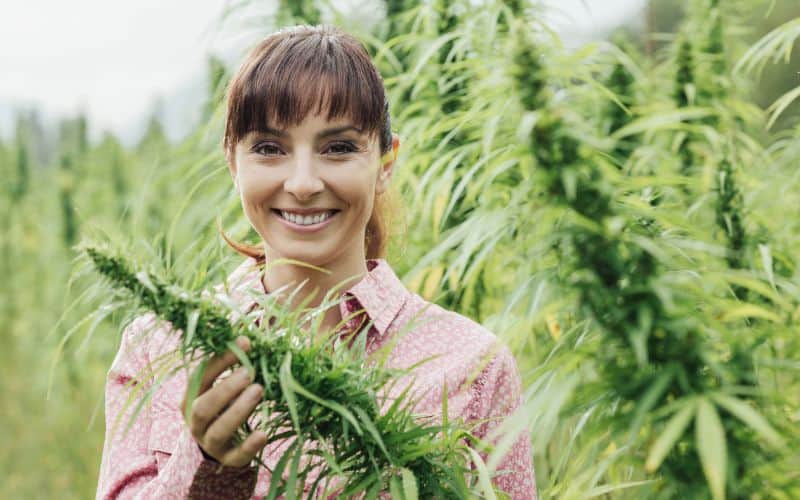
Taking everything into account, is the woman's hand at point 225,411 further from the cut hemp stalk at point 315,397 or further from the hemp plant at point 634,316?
the hemp plant at point 634,316

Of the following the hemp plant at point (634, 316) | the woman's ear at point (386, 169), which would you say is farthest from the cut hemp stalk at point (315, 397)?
the woman's ear at point (386, 169)

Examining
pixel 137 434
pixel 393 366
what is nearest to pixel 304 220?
pixel 393 366

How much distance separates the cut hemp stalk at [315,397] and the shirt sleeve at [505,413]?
0.93 ft

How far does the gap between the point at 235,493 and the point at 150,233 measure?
273 inches

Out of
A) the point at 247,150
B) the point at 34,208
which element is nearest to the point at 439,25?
the point at 247,150

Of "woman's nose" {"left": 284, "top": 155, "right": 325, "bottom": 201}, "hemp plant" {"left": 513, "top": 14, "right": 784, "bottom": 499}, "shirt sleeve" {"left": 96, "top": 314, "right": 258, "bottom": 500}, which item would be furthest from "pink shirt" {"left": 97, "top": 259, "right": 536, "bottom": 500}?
"hemp plant" {"left": 513, "top": 14, "right": 784, "bottom": 499}

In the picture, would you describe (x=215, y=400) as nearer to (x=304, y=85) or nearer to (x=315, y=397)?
(x=315, y=397)

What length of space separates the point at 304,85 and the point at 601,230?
0.63 m

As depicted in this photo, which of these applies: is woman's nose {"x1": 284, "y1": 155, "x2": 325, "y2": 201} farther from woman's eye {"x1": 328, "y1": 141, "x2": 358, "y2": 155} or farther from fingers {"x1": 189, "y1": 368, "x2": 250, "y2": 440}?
fingers {"x1": 189, "y1": 368, "x2": 250, "y2": 440}

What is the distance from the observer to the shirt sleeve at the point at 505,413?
53.0 inches

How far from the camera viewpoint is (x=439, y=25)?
2021 mm

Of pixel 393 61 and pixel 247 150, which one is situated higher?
pixel 247 150

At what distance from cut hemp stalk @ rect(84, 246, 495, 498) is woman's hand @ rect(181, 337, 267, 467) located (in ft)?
0.04

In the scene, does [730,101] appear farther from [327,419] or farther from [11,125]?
[11,125]
